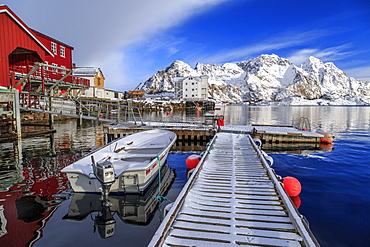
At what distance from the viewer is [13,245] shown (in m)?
4.80

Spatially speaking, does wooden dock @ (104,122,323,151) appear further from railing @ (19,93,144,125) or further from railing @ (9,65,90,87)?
railing @ (9,65,90,87)

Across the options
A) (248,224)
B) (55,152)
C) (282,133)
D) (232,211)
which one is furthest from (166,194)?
(282,133)

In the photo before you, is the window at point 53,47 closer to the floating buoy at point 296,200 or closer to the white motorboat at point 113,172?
the white motorboat at point 113,172

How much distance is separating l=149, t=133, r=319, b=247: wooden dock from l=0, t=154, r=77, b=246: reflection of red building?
3511 millimetres

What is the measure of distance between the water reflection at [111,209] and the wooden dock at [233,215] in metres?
1.74

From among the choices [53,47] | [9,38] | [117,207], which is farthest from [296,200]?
[53,47]

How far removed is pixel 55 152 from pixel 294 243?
1395cm

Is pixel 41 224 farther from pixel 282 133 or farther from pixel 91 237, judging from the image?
pixel 282 133

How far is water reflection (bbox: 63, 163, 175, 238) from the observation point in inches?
237

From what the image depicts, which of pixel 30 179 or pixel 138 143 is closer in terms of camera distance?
pixel 30 179

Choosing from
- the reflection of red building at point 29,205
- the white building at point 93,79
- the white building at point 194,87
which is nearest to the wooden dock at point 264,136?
the reflection of red building at point 29,205

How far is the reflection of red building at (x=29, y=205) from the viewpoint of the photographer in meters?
5.20

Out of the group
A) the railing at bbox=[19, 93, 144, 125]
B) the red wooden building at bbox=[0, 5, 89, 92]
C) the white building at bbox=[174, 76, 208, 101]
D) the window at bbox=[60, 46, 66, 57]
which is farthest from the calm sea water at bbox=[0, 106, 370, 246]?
the white building at bbox=[174, 76, 208, 101]

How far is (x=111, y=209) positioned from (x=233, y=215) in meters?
3.83
